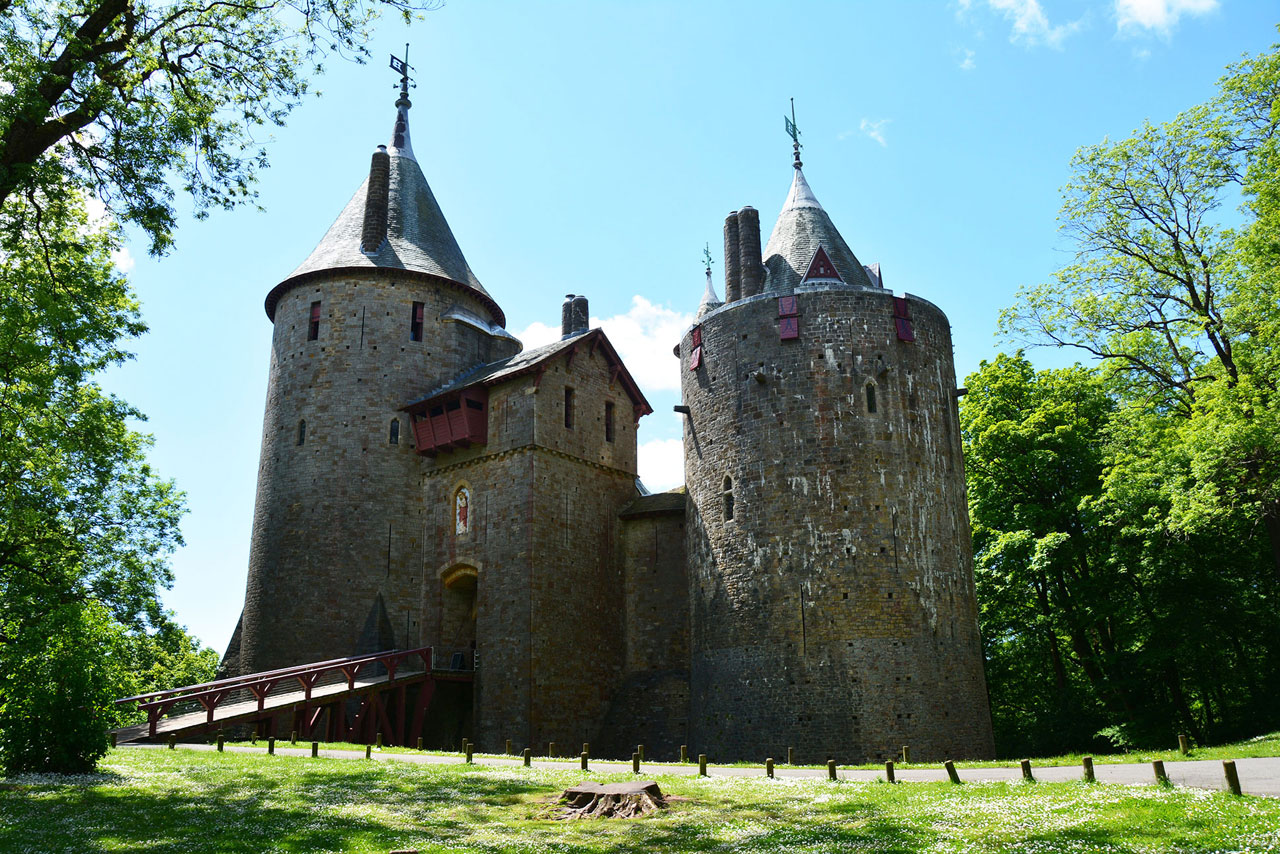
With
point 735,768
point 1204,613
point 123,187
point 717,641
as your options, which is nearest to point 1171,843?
point 735,768

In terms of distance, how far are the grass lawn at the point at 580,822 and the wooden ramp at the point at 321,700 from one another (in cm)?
735

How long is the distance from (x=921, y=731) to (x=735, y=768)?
18.9ft

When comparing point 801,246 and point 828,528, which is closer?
point 828,528

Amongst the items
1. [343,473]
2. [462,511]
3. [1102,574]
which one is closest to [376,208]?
[343,473]

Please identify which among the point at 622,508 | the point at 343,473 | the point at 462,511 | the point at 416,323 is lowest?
the point at 462,511

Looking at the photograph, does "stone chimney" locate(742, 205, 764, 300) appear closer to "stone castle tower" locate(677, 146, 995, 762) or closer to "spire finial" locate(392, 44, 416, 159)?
"stone castle tower" locate(677, 146, 995, 762)

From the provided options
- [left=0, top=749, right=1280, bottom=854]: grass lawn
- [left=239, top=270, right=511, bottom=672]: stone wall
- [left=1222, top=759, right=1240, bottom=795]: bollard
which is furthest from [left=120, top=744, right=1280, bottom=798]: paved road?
[left=239, top=270, right=511, bottom=672]: stone wall

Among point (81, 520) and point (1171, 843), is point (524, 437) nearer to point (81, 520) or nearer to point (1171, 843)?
point (81, 520)

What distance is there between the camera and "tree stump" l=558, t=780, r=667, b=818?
12.3 m

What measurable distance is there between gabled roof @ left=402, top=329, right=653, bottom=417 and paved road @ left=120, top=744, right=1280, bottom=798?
12668mm

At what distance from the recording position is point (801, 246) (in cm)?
2691

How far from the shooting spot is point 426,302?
3359 cm

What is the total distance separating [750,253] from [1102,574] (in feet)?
44.2

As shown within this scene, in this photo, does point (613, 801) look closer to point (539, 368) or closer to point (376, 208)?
point (539, 368)
